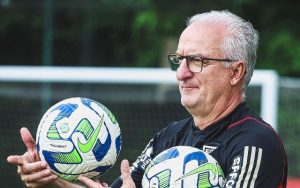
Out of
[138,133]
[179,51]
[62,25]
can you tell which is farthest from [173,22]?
[179,51]

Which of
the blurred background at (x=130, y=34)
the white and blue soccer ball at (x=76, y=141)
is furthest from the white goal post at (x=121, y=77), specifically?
the white and blue soccer ball at (x=76, y=141)

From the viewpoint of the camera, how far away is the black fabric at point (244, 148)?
433cm

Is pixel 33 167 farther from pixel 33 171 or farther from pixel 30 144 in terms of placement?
pixel 30 144

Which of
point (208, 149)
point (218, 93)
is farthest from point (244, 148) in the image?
point (218, 93)

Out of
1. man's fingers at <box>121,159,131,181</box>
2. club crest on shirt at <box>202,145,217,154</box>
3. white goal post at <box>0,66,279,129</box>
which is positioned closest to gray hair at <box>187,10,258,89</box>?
club crest on shirt at <box>202,145,217,154</box>

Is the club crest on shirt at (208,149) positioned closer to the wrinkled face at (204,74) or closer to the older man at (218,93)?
the older man at (218,93)

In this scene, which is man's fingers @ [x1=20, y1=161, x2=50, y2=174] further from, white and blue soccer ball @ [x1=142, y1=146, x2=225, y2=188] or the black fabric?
the black fabric

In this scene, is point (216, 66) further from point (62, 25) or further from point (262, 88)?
point (62, 25)

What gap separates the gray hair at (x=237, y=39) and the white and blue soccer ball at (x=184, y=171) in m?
0.65

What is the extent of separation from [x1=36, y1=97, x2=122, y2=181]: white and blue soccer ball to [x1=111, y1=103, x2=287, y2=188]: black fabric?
1.51 feet

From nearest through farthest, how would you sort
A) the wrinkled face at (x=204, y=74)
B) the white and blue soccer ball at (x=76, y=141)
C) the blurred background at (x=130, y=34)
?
1. the white and blue soccer ball at (x=76, y=141)
2. the wrinkled face at (x=204, y=74)
3. the blurred background at (x=130, y=34)

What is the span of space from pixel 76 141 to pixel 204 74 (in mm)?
732

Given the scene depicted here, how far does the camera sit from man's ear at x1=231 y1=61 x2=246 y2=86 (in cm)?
472

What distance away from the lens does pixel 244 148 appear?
14.4ft
